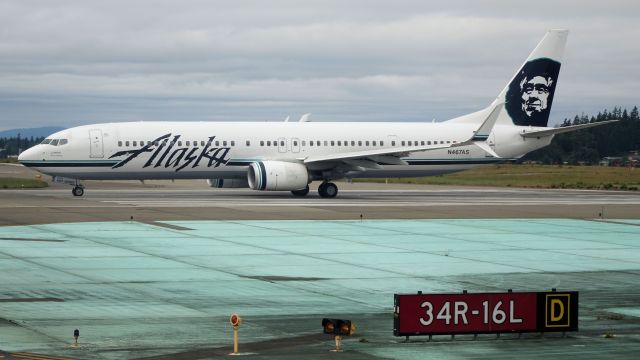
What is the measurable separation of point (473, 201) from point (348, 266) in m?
28.8

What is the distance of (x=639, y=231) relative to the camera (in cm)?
4131

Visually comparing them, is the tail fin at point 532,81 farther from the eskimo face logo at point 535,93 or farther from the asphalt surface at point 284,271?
the asphalt surface at point 284,271

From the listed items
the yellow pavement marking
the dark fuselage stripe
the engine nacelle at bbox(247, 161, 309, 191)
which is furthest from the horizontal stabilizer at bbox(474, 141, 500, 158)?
the yellow pavement marking

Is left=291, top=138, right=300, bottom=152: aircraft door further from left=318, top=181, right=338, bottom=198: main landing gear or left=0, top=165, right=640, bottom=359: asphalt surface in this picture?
left=0, top=165, right=640, bottom=359: asphalt surface

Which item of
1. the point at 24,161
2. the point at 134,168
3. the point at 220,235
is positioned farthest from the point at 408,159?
the point at 220,235

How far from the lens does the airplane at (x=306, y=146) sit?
56938 mm

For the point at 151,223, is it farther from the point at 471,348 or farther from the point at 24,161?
the point at 471,348

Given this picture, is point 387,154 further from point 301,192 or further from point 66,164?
point 66,164

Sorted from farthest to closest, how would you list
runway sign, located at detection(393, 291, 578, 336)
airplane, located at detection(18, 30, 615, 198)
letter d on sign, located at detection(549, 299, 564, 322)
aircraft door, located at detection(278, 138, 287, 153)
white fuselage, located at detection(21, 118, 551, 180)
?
aircraft door, located at detection(278, 138, 287, 153)
airplane, located at detection(18, 30, 615, 198)
white fuselage, located at detection(21, 118, 551, 180)
letter d on sign, located at detection(549, 299, 564, 322)
runway sign, located at detection(393, 291, 578, 336)

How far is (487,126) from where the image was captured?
59156 mm

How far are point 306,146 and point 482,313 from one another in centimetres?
4168

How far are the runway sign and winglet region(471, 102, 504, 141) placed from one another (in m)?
38.3

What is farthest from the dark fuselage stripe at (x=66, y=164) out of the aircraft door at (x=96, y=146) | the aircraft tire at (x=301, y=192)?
the aircraft tire at (x=301, y=192)

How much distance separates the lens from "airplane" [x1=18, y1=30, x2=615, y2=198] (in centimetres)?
5694
